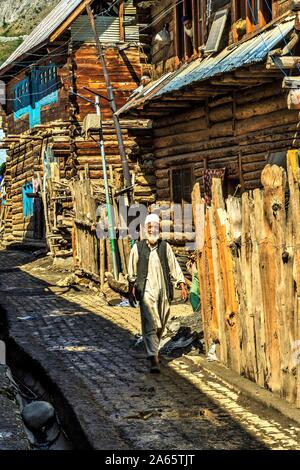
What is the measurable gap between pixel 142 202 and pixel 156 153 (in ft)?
4.04

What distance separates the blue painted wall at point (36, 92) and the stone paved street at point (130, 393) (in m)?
15.9

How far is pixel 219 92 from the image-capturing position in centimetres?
1525

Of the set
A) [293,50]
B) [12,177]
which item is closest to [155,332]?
[293,50]

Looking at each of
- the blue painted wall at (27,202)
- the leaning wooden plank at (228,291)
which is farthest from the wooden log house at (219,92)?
the blue painted wall at (27,202)

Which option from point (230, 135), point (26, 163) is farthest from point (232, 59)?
point (26, 163)

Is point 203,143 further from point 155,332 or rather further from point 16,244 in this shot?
point 16,244

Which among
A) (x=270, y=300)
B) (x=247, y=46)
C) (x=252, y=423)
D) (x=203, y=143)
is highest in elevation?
(x=247, y=46)

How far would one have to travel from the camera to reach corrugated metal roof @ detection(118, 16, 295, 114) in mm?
12211

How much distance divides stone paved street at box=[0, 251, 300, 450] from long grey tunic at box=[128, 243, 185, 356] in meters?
0.42

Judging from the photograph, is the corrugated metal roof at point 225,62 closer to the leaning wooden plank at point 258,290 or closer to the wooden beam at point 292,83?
the wooden beam at point 292,83

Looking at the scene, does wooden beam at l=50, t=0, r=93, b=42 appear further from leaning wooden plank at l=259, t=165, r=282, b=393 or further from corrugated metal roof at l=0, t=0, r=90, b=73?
leaning wooden plank at l=259, t=165, r=282, b=393

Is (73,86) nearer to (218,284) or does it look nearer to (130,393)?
(218,284)

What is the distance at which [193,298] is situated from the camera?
1311cm

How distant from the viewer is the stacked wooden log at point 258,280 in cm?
743
